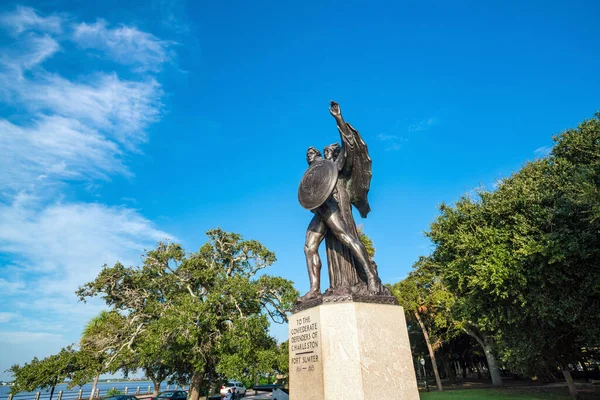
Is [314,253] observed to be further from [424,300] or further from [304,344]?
[424,300]

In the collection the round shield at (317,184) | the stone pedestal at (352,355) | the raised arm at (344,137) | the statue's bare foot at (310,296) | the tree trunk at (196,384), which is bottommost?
the tree trunk at (196,384)

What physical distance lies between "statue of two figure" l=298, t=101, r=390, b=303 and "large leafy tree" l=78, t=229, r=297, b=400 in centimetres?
1567

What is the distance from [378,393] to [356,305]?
1.11 metres

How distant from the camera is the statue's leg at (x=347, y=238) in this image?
5707mm

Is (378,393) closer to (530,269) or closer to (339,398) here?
(339,398)

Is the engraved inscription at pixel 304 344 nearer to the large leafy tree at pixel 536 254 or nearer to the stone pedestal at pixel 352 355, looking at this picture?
the stone pedestal at pixel 352 355

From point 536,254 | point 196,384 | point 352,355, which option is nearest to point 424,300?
point 536,254

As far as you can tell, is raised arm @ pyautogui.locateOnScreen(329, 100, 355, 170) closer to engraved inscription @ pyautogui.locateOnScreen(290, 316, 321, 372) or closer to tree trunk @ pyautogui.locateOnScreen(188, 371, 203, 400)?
engraved inscription @ pyautogui.locateOnScreen(290, 316, 321, 372)

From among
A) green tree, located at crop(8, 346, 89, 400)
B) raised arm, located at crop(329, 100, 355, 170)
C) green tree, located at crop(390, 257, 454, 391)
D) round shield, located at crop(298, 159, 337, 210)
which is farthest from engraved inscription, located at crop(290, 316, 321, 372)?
green tree, located at crop(390, 257, 454, 391)

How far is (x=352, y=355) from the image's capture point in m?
4.62

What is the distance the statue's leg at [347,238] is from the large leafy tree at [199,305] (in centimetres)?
1604

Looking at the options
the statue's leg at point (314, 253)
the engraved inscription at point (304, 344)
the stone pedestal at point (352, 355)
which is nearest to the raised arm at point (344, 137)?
the statue's leg at point (314, 253)

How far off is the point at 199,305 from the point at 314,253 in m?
15.9

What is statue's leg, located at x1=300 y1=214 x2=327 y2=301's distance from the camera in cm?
588
